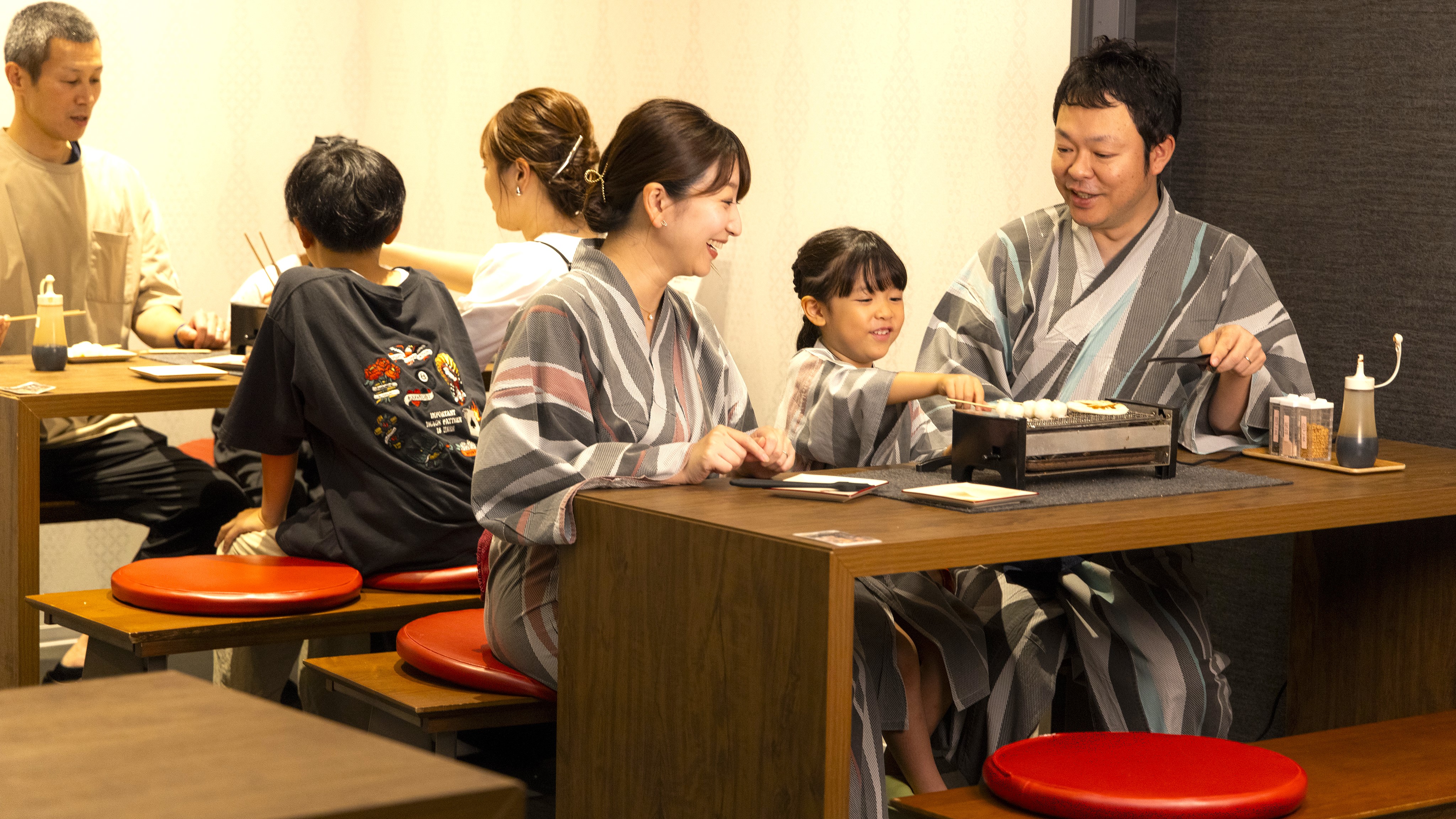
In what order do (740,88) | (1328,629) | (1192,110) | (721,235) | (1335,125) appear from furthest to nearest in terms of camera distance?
1. (740,88)
2. (1192,110)
3. (1335,125)
4. (1328,629)
5. (721,235)

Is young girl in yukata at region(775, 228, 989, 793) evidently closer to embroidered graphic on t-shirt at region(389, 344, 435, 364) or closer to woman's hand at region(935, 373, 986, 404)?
woman's hand at region(935, 373, 986, 404)

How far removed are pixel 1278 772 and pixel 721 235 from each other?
1061 mm

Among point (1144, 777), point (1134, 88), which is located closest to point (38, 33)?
point (1134, 88)

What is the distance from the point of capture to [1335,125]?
2908 millimetres

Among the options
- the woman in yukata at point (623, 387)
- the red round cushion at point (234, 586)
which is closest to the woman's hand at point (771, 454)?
the woman in yukata at point (623, 387)

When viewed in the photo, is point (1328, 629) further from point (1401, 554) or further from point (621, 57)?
point (621, 57)

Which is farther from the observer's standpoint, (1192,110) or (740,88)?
(740,88)

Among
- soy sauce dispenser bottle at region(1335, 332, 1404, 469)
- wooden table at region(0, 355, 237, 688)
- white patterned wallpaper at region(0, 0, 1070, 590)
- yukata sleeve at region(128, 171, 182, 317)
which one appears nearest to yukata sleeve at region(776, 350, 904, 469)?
soy sauce dispenser bottle at region(1335, 332, 1404, 469)

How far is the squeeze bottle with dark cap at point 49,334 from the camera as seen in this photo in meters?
3.14

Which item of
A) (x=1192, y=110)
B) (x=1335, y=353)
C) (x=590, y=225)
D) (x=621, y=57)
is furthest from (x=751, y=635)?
(x=621, y=57)

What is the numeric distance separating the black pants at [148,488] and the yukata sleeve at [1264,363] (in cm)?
235

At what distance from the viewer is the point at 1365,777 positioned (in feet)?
6.31

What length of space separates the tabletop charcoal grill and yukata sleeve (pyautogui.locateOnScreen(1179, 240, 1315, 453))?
0.33m

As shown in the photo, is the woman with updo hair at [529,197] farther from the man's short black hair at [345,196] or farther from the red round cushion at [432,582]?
the red round cushion at [432,582]
